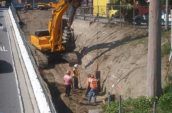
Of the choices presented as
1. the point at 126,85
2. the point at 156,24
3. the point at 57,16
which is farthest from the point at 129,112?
the point at 57,16

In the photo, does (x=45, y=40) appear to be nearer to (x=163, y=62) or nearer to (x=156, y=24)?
(x=163, y=62)

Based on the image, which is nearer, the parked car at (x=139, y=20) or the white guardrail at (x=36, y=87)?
the white guardrail at (x=36, y=87)

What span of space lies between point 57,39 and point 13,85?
7064 millimetres

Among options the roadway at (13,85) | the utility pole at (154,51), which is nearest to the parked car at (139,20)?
the roadway at (13,85)

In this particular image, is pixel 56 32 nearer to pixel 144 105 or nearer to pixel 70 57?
pixel 70 57

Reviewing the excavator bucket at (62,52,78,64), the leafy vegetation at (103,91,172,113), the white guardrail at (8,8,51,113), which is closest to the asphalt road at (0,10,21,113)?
the white guardrail at (8,8,51,113)

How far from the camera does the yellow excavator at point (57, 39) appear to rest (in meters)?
31.9

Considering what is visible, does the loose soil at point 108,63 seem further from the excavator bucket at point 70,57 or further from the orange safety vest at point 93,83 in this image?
the orange safety vest at point 93,83

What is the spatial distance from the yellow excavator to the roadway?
5.34 ft

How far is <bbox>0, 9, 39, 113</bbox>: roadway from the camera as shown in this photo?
71.8 ft

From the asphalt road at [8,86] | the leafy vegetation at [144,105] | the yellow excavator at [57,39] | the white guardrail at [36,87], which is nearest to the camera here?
the white guardrail at [36,87]

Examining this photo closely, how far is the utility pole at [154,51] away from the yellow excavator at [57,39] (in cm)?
1136

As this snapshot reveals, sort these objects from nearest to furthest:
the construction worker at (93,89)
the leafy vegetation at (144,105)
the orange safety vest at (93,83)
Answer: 1. the leafy vegetation at (144,105)
2. the construction worker at (93,89)
3. the orange safety vest at (93,83)

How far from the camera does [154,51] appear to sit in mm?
20500
